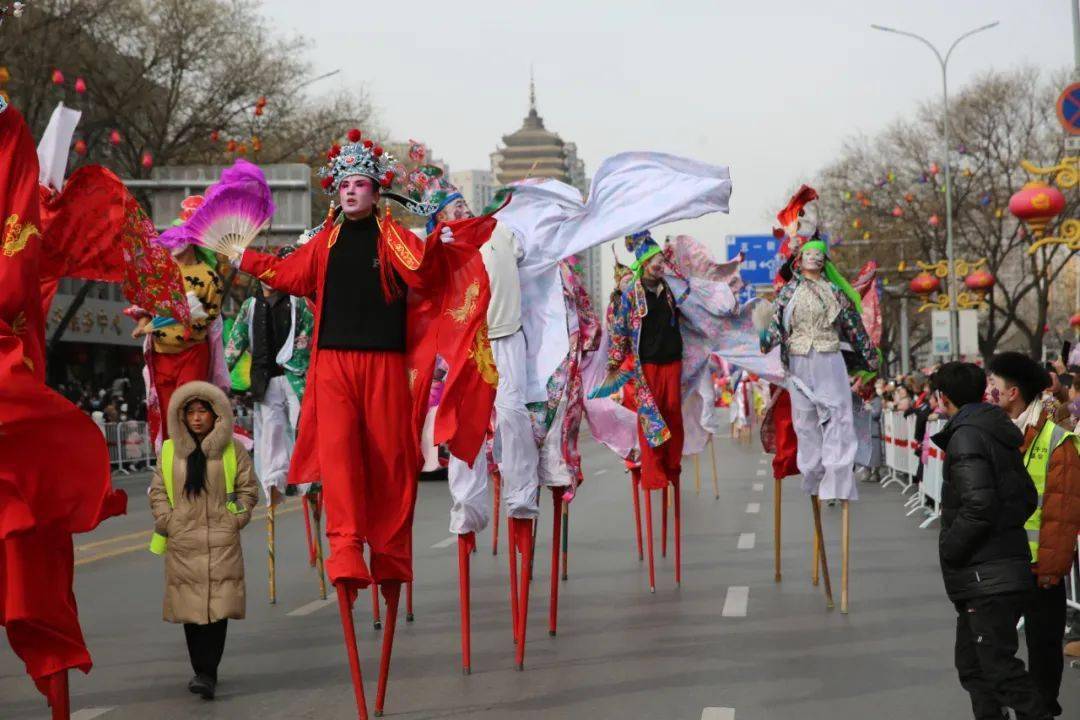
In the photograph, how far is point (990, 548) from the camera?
6598mm

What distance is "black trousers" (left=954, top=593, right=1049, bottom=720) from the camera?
21.2 ft

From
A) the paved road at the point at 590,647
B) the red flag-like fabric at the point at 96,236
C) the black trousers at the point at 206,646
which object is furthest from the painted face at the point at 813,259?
the red flag-like fabric at the point at 96,236

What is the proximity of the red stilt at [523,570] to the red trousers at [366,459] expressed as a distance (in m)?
1.18

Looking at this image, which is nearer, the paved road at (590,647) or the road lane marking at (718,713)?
the road lane marking at (718,713)

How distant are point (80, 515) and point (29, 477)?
289 millimetres

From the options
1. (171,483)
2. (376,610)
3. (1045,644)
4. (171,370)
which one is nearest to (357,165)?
(171,483)

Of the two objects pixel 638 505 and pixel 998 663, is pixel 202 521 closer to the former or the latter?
pixel 998 663

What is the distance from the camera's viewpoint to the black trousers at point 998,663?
6453 mm

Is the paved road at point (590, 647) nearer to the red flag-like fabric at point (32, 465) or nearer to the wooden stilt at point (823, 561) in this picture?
the wooden stilt at point (823, 561)

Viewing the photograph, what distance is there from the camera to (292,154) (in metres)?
45.8

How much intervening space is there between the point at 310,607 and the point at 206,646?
2.96 m

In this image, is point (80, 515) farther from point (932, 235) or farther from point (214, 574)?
point (932, 235)

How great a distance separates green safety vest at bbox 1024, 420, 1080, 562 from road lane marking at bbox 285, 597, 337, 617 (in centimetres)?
505

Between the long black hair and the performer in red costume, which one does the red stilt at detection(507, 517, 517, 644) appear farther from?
the long black hair
